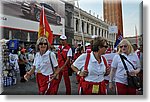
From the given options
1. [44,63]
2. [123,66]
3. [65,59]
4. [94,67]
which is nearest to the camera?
[94,67]

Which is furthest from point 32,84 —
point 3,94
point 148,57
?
point 148,57

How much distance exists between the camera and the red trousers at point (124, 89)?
92.4 inches

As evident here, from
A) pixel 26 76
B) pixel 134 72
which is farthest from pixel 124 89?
pixel 26 76

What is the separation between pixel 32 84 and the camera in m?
2.57

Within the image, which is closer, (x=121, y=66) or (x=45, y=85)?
(x=121, y=66)

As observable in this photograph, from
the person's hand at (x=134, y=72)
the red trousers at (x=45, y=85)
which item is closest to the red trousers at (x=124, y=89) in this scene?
the person's hand at (x=134, y=72)

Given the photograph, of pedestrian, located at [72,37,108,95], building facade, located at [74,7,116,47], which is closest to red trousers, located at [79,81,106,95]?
pedestrian, located at [72,37,108,95]

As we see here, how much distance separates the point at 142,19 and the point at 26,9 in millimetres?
1256

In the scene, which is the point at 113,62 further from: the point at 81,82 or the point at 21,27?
the point at 21,27

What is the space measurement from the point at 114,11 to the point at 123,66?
2.17 feet

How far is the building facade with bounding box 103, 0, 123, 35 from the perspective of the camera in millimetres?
2547

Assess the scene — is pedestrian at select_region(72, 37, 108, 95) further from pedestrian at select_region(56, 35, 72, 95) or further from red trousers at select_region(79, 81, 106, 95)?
pedestrian at select_region(56, 35, 72, 95)

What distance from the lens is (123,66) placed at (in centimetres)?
229

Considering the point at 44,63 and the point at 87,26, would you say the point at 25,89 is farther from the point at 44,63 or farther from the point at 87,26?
the point at 87,26
